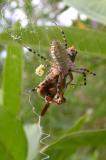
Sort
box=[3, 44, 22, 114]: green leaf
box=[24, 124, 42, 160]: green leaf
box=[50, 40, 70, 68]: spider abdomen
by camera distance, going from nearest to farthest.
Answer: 1. box=[50, 40, 70, 68]: spider abdomen
2. box=[24, 124, 42, 160]: green leaf
3. box=[3, 44, 22, 114]: green leaf

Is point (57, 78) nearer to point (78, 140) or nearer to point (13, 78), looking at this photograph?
point (78, 140)

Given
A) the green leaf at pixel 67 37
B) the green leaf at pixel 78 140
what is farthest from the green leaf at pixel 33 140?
the green leaf at pixel 67 37

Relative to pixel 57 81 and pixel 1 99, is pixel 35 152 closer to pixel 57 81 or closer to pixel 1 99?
pixel 1 99

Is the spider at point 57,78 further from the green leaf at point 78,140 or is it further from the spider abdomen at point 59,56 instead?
the green leaf at point 78,140

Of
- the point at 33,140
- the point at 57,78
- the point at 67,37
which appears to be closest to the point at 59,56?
the point at 57,78

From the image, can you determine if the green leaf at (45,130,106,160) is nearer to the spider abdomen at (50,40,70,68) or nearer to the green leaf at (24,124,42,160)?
the green leaf at (24,124,42,160)

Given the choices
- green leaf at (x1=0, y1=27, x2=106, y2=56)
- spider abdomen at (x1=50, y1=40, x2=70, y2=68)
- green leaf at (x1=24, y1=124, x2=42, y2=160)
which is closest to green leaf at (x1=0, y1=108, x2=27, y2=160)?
green leaf at (x1=24, y1=124, x2=42, y2=160)

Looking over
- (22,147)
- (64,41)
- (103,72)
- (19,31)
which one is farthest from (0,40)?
(103,72)
